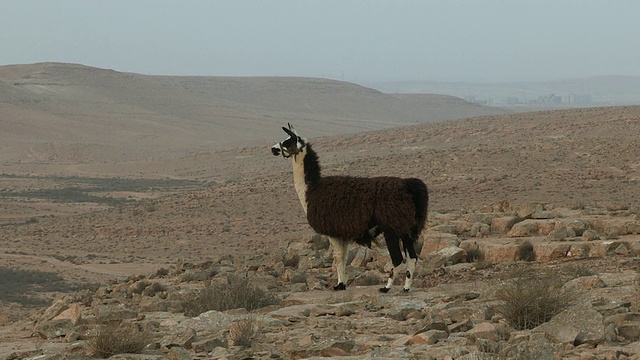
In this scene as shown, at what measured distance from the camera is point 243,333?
9156 mm

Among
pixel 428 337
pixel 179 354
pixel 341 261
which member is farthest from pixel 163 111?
pixel 428 337

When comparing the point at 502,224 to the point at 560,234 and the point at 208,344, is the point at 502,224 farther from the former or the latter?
the point at 208,344

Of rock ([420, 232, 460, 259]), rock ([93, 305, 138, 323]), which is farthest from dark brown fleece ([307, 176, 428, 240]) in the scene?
rock ([420, 232, 460, 259])

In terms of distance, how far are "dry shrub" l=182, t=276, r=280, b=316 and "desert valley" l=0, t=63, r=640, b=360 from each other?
45mm

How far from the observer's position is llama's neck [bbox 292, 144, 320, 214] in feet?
42.9

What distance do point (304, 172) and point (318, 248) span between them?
4124 millimetres

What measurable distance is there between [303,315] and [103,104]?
120m

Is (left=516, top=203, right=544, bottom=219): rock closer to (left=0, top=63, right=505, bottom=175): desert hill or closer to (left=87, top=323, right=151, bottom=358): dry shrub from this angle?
(left=87, top=323, right=151, bottom=358): dry shrub

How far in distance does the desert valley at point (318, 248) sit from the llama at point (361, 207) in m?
0.60

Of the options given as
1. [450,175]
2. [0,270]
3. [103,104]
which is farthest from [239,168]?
[103,104]

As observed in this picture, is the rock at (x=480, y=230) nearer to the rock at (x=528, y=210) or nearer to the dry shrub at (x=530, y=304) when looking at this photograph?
the rock at (x=528, y=210)

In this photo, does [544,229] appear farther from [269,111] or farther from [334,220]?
[269,111]

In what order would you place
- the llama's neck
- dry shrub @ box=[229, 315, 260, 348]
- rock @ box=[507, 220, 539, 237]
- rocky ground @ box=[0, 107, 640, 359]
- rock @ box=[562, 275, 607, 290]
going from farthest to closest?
rock @ box=[507, 220, 539, 237], the llama's neck, rock @ box=[562, 275, 607, 290], dry shrub @ box=[229, 315, 260, 348], rocky ground @ box=[0, 107, 640, 359]

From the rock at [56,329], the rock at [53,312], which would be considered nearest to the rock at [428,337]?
the rock at [56,329]
